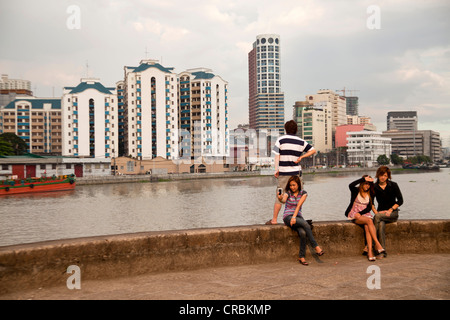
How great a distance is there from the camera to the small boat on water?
215ft

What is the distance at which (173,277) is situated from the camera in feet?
22.0

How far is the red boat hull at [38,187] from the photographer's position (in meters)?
65.2

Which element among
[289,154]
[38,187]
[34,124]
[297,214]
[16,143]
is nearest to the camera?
[297,214]

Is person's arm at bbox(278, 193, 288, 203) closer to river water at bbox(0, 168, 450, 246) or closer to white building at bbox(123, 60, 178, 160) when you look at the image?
river water at bbox(0, 168, 450, 246)

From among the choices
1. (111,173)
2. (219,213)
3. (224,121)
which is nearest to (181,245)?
(219,213)

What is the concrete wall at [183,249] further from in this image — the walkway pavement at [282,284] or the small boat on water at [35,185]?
the small boat on water at [35,185]

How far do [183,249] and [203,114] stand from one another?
119m

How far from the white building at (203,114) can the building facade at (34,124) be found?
122 feet

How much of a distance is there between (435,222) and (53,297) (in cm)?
694

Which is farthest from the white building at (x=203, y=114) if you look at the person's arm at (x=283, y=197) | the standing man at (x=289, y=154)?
the person's arm at (x=283, y=197)

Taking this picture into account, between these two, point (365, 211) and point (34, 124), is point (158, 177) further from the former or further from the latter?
point (365, 211)

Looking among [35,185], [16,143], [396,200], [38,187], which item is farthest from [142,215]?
[16,143]

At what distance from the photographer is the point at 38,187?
68.3m
